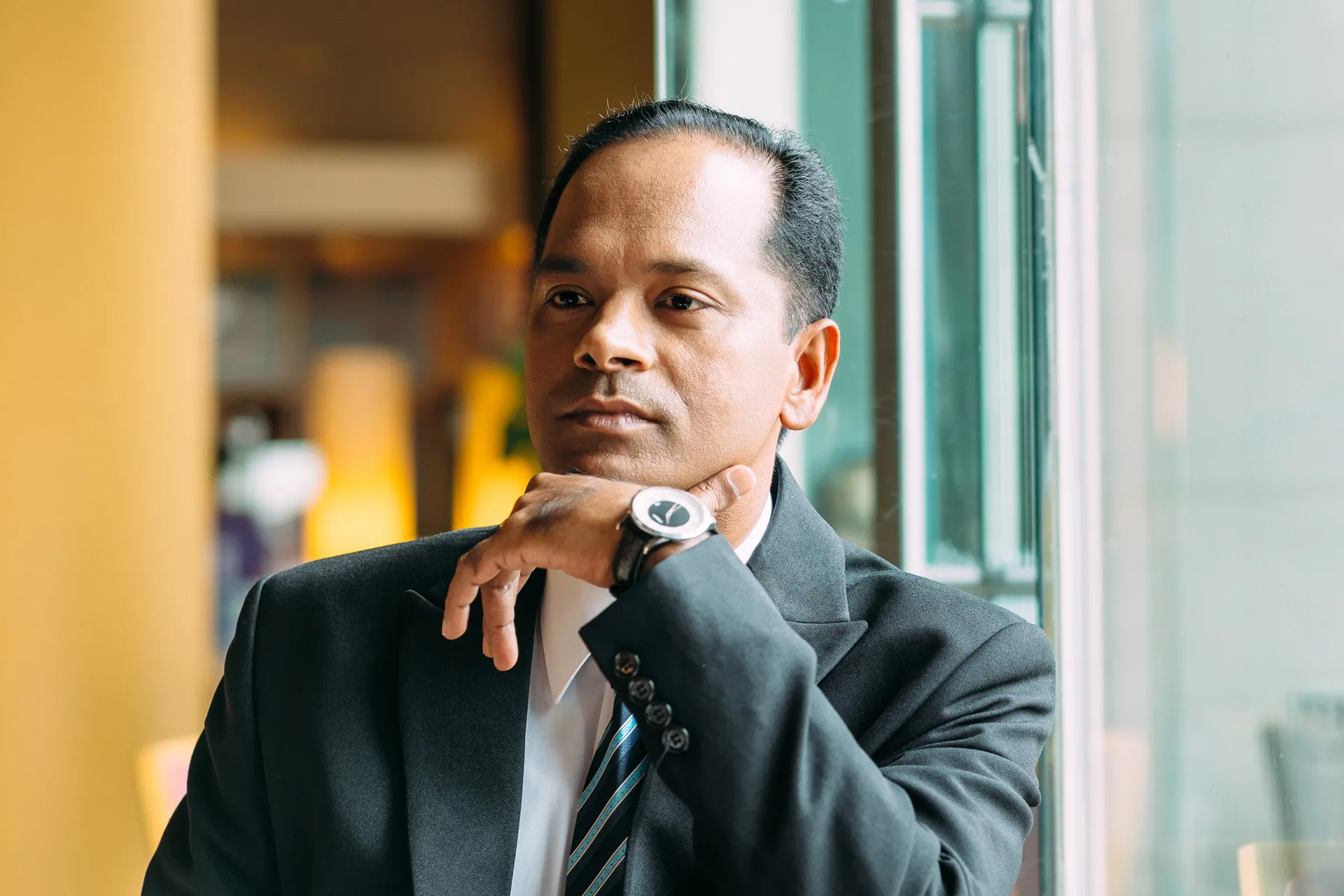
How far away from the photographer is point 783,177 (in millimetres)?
1400

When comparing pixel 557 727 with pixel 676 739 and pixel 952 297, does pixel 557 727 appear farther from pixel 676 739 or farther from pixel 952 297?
pixel 952 297

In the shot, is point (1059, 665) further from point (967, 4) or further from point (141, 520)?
point (141, 520)

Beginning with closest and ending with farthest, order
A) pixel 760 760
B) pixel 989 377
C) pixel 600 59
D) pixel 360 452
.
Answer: pixel 760 760, pixel 989 377, pixel 600 59, pixel 360 452

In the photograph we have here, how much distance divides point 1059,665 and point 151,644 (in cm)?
306

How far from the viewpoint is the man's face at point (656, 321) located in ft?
4.11

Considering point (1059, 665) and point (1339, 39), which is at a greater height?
point (1339, 39)

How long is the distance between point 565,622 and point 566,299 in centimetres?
33

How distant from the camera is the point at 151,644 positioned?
3.94 metres

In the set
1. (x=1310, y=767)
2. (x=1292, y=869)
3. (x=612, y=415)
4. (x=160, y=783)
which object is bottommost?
(x=160, y=783)

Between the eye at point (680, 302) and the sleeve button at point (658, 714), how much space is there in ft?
1.31

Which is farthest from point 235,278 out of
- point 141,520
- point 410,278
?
point 141,520

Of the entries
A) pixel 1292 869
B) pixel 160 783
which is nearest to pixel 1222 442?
pixel 1292 869

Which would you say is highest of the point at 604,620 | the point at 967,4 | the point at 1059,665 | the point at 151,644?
the point at 967,4

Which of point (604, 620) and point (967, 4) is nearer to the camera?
point (604, 620)
